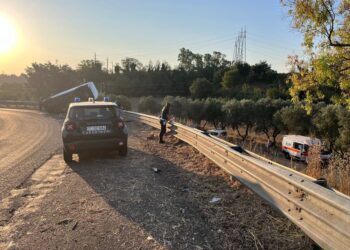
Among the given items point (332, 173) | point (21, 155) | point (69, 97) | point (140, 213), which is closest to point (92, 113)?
point (21, 155)

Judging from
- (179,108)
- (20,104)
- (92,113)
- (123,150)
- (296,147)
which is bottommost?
(296,147)

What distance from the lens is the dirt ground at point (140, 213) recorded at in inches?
153

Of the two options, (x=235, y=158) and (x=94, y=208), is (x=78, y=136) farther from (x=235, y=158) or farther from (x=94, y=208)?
(x=235, y=158)

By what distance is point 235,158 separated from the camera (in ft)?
19.4

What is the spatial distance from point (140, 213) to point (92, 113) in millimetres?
4675

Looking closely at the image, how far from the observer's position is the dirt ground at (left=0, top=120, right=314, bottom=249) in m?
3.89

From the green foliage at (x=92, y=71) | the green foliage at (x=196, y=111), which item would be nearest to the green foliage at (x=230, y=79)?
the green foliage at (x=92, y=71)

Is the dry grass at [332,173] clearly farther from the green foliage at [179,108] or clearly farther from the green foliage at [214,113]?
Result: the green foliage at [179,108]

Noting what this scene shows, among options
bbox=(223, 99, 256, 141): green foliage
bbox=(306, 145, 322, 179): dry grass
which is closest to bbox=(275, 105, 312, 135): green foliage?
bbox=(223, 99, 256, 141): green foliage

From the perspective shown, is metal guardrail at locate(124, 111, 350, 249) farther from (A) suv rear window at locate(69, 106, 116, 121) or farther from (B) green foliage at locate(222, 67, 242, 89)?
(B) green foliage at locate(222, 67, 242, 89)

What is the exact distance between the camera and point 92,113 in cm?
877

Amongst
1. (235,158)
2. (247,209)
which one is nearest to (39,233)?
(247,209)

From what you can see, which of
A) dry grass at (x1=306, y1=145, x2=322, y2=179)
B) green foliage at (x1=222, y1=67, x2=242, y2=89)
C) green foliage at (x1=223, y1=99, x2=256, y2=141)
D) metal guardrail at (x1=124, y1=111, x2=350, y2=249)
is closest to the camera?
metal guardrail at (x1=124, y1=111, x2=350, y2=249)

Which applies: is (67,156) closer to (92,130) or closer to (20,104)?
(92,130)
